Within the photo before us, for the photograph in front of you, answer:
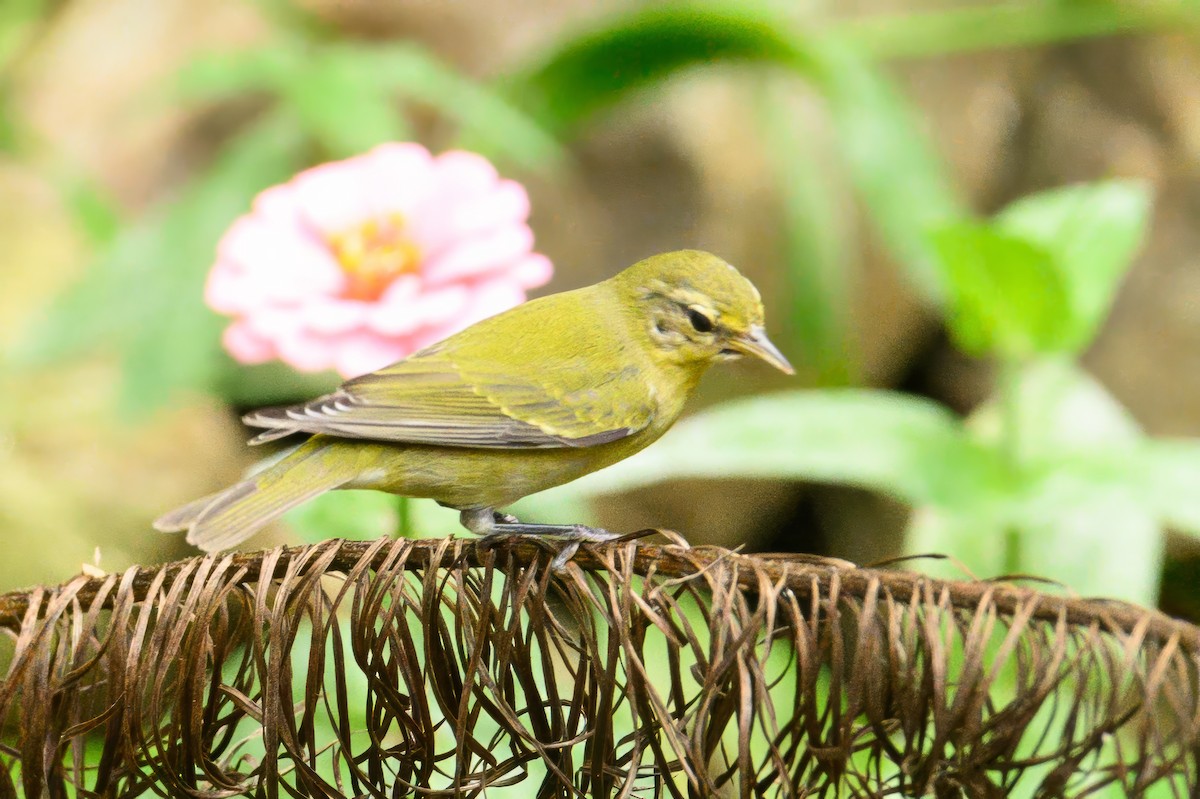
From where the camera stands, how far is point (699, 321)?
8.30 feet

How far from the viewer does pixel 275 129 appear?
406 cm

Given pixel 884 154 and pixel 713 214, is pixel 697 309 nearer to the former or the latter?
pixel 884 154

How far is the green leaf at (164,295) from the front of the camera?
142 inches

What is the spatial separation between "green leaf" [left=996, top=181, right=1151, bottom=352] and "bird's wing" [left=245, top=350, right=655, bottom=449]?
1103mm

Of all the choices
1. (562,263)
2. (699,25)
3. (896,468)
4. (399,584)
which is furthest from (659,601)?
(562,263)

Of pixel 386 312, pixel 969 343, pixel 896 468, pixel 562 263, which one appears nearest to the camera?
pixel 386 312

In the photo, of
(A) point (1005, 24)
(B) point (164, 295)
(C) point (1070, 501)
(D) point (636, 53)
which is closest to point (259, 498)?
(C) point (1070, 501)

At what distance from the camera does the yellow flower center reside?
103 inches

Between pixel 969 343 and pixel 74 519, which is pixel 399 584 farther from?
pixel 74 519

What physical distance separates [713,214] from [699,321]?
2.68 m

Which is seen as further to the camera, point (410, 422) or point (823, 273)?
point (823, 273)

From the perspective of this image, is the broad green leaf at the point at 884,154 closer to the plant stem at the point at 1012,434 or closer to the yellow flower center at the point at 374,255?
the plant stem at the point at 1012,434

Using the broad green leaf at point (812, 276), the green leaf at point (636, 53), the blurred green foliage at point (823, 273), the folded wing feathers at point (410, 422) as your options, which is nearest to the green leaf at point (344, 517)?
the blurred green foliage at point (823, 273)

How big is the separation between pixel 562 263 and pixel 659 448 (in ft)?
7.37
